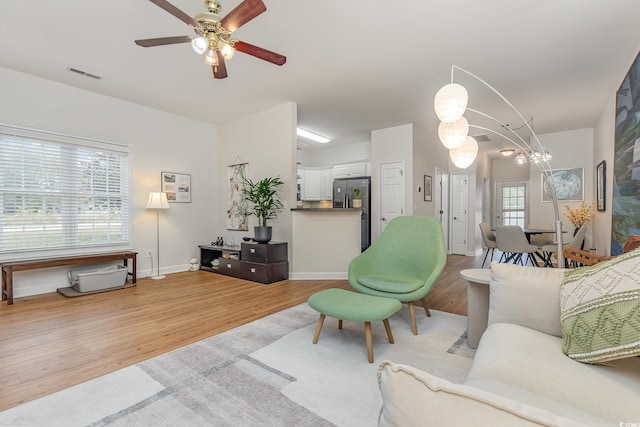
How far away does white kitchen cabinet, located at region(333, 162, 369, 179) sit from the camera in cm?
714

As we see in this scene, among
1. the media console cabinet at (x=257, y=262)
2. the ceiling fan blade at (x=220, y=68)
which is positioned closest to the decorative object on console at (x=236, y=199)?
the media console cabinet at (x=257, y=262)

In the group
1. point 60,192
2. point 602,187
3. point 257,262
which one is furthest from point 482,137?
point 60,192

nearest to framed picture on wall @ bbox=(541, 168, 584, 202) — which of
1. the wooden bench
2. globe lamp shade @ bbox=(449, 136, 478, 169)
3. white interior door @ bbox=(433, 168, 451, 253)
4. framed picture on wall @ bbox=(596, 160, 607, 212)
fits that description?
framed picture on wall @ bbox=(596, 160, 607, 212)

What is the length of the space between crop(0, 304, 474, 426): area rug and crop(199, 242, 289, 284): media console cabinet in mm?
1871

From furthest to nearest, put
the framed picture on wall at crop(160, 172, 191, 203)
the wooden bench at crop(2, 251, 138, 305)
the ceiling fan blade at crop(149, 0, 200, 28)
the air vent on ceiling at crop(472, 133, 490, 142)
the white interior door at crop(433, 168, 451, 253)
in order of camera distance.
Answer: the white interior door at crop(433, 168, 451, 253)
the air vent on ceiling at crop(472, 133, 490, 142)
the framed picture on wall at crop(160, 172, 191, 203)
the wooden bench at crop(2, 251, 138, 305)
the ceiling fan blade at crop(149, 0, 200, 28)

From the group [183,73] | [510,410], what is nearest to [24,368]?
[510,410]

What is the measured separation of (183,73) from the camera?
12.2 ft

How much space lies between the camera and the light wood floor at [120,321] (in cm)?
200

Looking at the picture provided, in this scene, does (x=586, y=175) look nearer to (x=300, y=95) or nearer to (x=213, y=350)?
(x=300, y=95)

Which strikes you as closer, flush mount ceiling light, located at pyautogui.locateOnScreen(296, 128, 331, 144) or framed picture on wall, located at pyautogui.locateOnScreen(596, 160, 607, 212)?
framed picture on wall, located at pyautogui.locateOnScreen(596, 160, 607, 212)

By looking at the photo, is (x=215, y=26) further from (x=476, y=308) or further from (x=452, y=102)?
(x=476, y=308)

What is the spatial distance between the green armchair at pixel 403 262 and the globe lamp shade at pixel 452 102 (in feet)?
4.23

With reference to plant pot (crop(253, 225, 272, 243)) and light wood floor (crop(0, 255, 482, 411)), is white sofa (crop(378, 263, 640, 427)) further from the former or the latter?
plant pot (crop(253, 225, 272, 243))

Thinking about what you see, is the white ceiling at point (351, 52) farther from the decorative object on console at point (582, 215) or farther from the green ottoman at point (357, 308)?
the green ottoman at point (357, 308)
